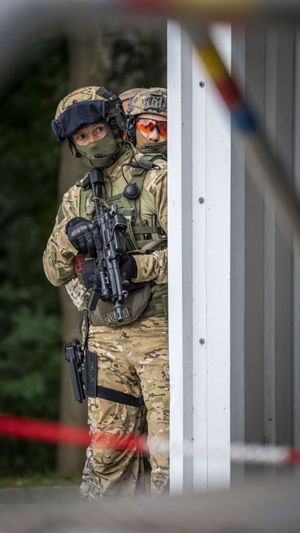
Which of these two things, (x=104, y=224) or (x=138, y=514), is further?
(x=104, y=224)

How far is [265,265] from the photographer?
412cm

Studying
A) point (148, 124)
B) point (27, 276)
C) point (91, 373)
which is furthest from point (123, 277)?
point (27, 276)

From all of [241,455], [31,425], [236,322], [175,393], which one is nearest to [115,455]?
[175,393]

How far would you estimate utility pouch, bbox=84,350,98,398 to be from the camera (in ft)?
16.4

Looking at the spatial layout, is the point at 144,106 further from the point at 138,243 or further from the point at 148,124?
the point at 138,243

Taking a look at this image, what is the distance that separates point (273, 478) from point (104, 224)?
3.66m

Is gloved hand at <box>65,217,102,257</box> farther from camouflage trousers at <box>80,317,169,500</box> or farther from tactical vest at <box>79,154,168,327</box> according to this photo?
camouflage trousers at <box>80,317,169,500</box>

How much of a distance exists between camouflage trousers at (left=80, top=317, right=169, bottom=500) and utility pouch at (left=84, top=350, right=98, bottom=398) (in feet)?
0.07

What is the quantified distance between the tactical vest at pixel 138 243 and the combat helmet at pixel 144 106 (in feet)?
0.44

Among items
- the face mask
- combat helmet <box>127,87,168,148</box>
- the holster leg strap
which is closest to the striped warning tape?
the holster leg strap

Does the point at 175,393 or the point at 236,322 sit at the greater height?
the point at 236,322

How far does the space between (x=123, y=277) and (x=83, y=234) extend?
0.25 metres

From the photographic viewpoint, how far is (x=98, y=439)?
5004 mm

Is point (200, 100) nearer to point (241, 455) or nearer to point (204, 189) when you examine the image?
point (204, 189)
